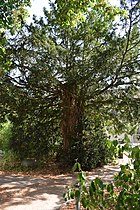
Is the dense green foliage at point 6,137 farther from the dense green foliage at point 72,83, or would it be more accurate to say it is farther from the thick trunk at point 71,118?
the thick trunk at point 71,118

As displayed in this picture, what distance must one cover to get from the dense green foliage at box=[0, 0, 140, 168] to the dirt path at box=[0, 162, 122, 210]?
2451mm

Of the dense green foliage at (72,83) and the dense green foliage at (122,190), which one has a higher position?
the dense green foliage at (72,83)

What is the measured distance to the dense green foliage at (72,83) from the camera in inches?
352

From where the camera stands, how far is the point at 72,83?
9.20 m

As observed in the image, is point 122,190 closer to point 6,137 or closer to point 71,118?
point 71,118

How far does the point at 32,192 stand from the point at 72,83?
405cm

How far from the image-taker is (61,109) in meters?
11.4

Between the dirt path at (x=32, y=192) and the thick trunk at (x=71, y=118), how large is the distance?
6.52 ft

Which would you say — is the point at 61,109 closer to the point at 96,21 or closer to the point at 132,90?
the point at 132,90

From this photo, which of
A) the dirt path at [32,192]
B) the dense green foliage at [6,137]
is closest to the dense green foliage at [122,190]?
the dirt path at [32,192]

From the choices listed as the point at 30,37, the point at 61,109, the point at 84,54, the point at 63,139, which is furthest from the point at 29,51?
the point at 63,139

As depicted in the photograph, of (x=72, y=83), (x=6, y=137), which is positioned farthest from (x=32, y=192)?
(x=6, y=137)

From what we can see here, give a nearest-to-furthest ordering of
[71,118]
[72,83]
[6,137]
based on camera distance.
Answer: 1. [72,83]
2. [71,118]
3. [6,137]

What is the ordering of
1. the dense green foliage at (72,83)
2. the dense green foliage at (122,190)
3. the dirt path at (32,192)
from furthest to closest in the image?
the dense green foliage at (72,83) < the dirt path at (32,192) < the dense green foliage at (122,190)
